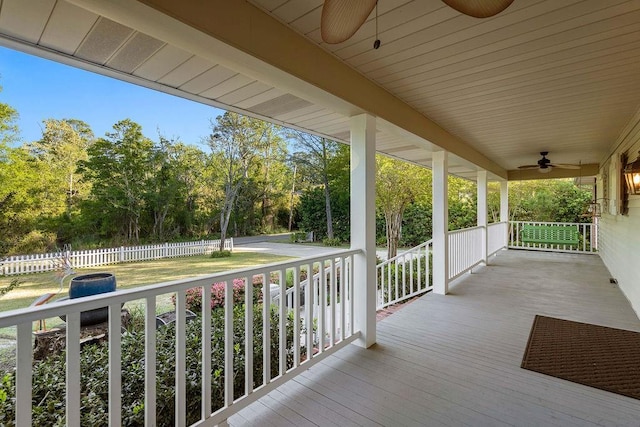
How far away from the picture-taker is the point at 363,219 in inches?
95.0

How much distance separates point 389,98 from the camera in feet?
8.56

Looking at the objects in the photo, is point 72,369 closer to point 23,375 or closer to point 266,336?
point 23,375

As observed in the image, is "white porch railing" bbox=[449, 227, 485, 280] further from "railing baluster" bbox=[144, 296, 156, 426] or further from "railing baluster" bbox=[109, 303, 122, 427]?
"railing baluster" bbox=[109, 303, 122, 427]

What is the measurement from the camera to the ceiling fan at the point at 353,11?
0.87 metres

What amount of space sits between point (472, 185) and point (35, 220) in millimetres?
12474

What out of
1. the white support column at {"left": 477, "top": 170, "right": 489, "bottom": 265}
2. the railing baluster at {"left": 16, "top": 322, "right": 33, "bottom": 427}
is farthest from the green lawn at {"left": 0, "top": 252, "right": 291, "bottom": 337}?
the white support column at {"left": 477, "top": 170, "right": 489, "bottom": 265}

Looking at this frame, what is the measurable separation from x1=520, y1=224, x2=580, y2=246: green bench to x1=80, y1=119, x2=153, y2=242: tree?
10169 mm

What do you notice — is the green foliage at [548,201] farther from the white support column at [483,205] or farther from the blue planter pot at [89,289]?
the blue planter pot at [89,289]

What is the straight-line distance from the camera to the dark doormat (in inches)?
77.5

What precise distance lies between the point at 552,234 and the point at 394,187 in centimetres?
450

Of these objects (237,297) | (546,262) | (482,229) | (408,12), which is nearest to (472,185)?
(546,262)

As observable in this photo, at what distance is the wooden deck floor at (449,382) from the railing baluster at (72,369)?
791 millimetres

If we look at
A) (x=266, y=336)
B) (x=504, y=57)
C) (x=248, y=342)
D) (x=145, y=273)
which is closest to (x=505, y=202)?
(x=504, y=57)

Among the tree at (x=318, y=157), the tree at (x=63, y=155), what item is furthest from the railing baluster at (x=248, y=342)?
the tree at (x=318, y=157)
